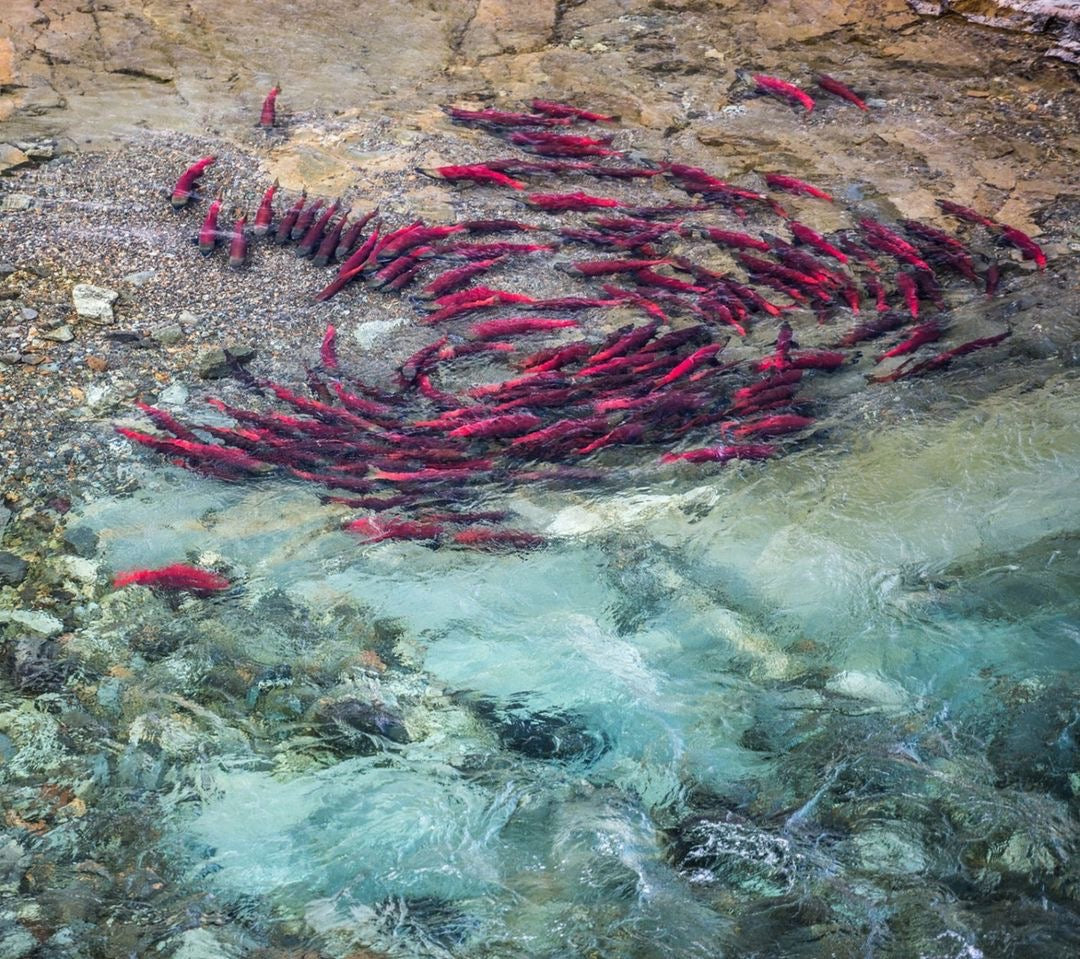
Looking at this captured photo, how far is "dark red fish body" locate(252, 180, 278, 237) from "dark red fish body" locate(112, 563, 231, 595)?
3203mm

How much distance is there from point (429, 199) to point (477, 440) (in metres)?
2.79

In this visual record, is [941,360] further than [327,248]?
No

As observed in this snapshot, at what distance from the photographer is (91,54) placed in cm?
849

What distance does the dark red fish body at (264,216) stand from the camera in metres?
7.16

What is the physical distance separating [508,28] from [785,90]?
264cm

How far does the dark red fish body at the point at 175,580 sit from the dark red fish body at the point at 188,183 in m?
3.50

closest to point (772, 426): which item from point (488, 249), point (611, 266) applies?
point (611, 266)

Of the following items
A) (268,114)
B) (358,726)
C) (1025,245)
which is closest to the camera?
(358,726)

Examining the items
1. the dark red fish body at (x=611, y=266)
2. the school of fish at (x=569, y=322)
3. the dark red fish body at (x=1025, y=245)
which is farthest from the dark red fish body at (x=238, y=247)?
the dark red fish body at (x=1025, y=245)

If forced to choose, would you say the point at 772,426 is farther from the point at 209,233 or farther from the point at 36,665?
the point at 209,233

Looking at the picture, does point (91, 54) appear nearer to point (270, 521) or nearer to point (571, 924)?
point (270, 521)

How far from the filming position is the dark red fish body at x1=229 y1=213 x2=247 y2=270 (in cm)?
693

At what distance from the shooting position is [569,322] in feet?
21.4

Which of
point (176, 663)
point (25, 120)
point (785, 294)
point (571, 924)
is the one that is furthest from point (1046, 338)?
point (25, 120)
